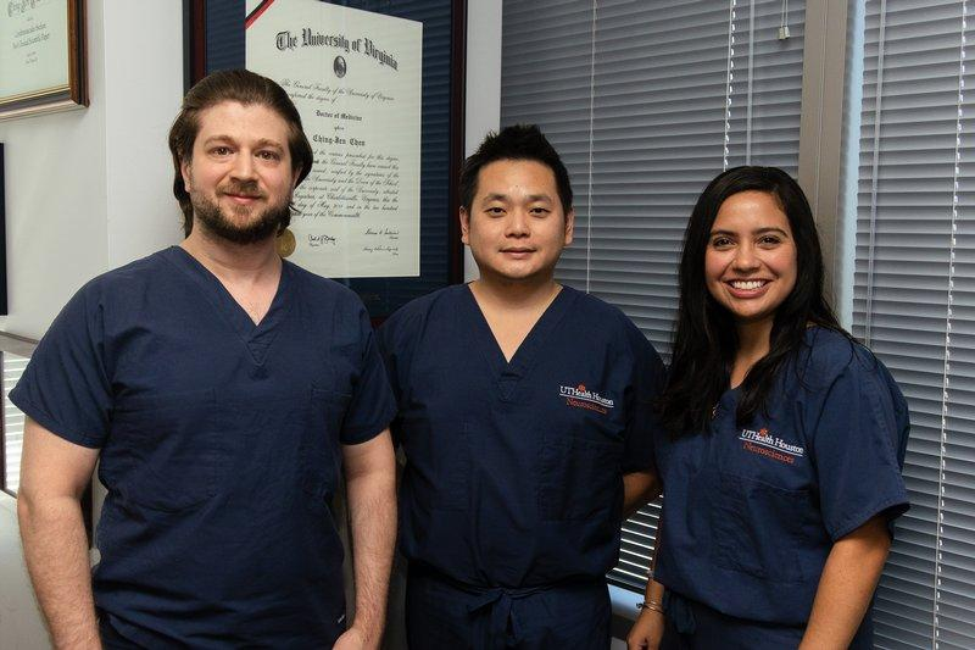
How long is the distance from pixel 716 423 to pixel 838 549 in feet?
0.81

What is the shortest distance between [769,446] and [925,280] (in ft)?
1.53

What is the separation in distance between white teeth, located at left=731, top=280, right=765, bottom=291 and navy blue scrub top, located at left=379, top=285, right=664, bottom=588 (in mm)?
291

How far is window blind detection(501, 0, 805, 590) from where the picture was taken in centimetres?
166

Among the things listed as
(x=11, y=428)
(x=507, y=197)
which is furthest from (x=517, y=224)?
(x=11, y=428)

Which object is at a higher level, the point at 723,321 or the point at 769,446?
the point at 723,321

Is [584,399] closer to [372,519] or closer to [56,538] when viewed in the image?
[372,519]

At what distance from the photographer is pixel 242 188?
123 centimetres

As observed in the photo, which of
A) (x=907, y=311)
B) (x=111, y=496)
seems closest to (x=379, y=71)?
(x=111, y=496)

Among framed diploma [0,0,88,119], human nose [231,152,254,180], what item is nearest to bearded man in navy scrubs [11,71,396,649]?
human nose [231,152,254,180]

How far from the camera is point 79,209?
4.94ft

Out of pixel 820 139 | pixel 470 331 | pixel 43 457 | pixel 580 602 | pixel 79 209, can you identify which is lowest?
pixel 580 602

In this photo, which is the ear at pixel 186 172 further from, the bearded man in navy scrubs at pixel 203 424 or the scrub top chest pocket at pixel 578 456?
the scrub top chest pocket at pixel 578 456

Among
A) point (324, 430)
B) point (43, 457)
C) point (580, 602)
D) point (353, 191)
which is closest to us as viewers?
point (43, 457)

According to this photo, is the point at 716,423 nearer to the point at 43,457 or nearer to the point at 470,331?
the point at 470,331
